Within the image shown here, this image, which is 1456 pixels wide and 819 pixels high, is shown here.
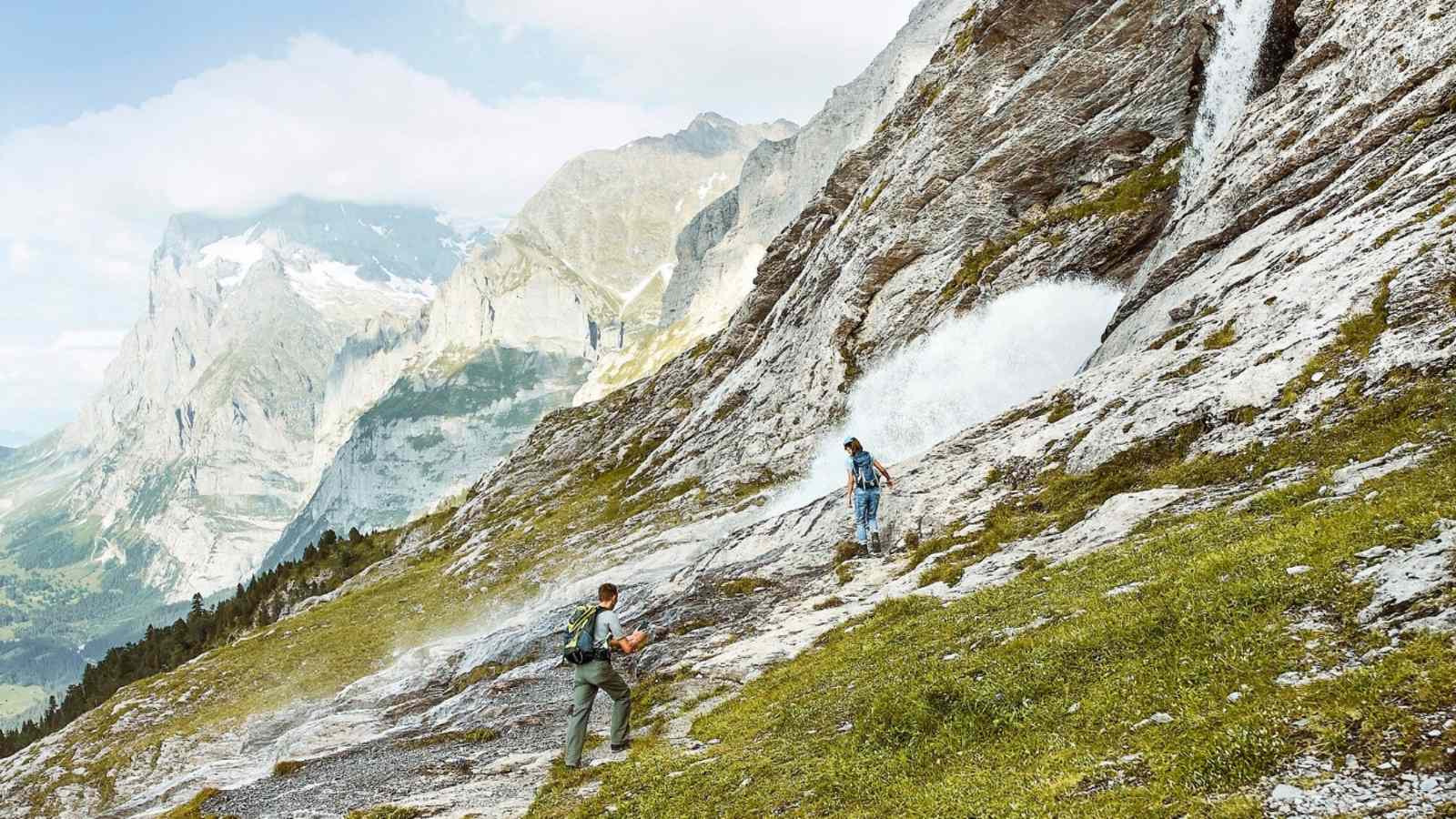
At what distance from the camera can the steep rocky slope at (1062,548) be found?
970 centimetres

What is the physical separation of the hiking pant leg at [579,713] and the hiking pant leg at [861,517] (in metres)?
14.1

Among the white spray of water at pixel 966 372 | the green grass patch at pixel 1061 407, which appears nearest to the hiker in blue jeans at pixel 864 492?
the green grass patch at pixel 1061 407

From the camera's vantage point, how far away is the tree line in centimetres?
12925

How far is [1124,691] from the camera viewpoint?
10.8 metres

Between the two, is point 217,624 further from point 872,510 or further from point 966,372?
point 872,510

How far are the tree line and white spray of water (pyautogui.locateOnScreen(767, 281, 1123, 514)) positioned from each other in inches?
3992

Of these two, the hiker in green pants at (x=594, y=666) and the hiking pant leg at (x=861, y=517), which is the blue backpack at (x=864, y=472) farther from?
the hiker in green pants at (x=594, y=666)

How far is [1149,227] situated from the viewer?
162 feet

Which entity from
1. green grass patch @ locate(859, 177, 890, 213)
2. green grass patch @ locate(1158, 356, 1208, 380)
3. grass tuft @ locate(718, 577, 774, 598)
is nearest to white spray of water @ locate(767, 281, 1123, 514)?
grass tuft @ locate(718, 577, 774, 598)

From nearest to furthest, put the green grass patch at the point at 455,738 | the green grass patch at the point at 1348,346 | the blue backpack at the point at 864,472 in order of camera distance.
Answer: the green grass patch at the point at 1348,346
the green grass patch at the point at 455,738
the blue backpack at the point at 864,472

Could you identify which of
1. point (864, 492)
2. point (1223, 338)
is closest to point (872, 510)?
point (864, 492)

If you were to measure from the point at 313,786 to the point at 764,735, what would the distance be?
666 inches

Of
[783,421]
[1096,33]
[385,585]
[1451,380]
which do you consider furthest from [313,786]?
[1096,33]

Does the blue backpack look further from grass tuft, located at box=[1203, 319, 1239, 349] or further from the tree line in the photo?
the tree line
